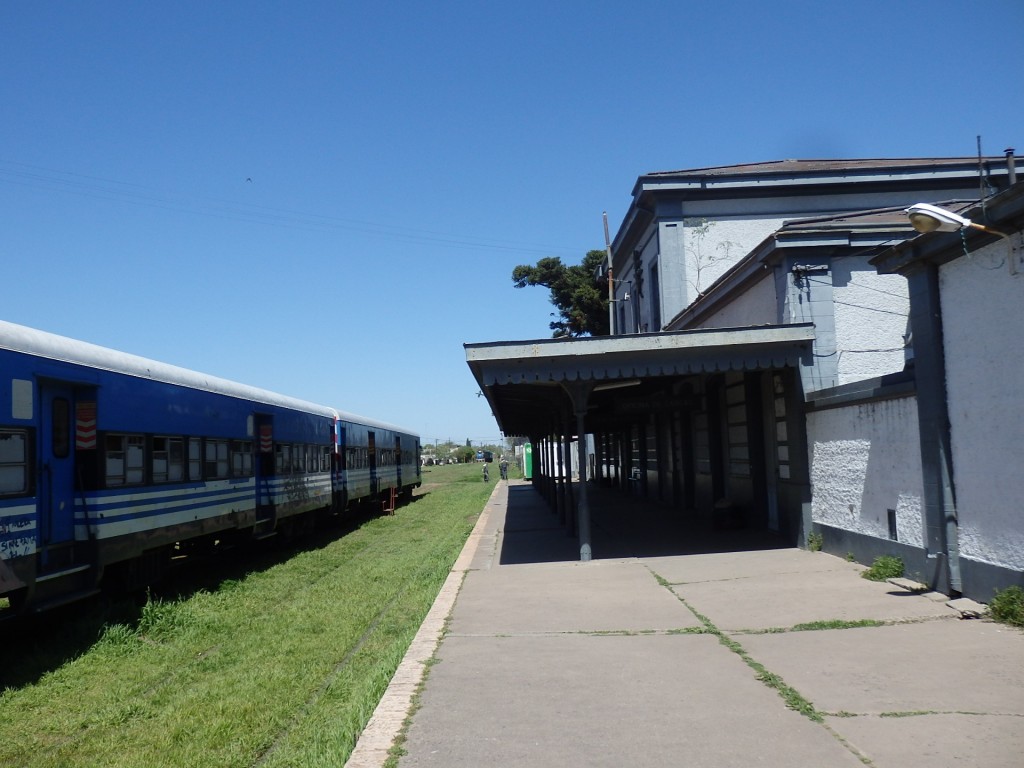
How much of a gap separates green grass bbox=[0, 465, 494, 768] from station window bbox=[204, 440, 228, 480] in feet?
→ 4.94

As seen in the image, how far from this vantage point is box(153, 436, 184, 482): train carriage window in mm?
10656

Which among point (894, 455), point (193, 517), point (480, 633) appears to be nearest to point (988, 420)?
point (894, 455)

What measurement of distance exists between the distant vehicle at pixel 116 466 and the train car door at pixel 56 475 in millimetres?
16

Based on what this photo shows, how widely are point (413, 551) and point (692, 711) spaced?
37.7 ft

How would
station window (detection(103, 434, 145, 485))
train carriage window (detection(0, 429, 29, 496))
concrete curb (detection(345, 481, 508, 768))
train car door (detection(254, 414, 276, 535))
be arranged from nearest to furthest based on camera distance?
1. concrete curb (detection(345, 481, 508, 768))
2. train carriage window (detection(0, 429, 29, 496))
3. station window (detection(103, 434, 145, 485))
4. train car door (detection(254, 414, 276, 535))

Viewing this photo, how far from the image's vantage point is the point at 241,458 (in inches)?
550

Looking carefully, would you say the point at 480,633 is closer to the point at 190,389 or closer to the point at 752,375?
the point at 190,389

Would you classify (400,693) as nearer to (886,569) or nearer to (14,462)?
(14,462)

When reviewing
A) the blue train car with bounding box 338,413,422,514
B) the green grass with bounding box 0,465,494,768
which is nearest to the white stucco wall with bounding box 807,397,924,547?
the green grass with bounding box 0,465,494,768

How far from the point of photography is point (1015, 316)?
24.7ft

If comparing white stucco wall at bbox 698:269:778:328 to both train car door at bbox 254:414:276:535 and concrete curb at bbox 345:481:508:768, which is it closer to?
concrete curb at bbox 345:481:508:768

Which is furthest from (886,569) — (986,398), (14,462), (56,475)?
(14,462)

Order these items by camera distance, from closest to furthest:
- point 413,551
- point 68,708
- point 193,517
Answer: point 68,708, point 193,517, point 413,551

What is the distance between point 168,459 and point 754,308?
981cm
